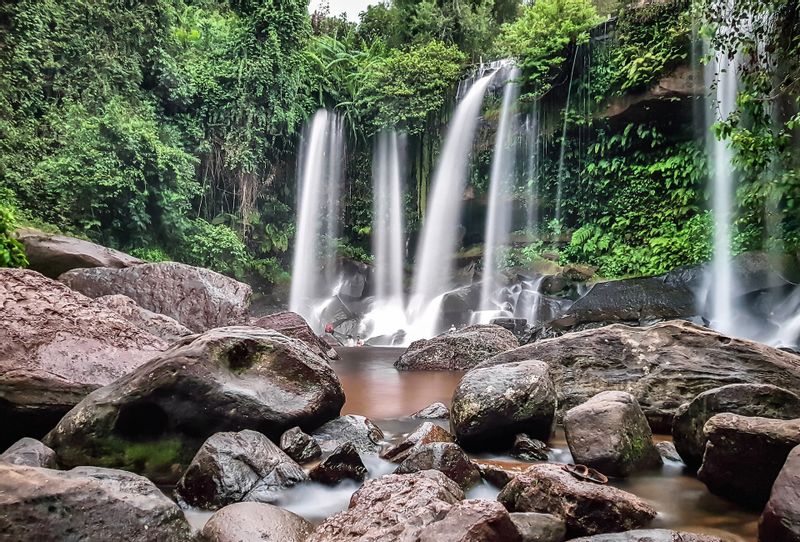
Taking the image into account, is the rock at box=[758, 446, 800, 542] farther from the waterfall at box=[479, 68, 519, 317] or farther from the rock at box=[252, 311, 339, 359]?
the waterfall at box=[479, 68, 519, 317]

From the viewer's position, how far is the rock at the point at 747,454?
9.48 ft

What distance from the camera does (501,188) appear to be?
18.6 metres

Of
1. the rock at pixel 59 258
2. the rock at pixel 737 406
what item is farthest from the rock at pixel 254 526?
the rock at pixel 59 258

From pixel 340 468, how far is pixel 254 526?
3.33ft

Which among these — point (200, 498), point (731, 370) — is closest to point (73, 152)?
point (200, 498)

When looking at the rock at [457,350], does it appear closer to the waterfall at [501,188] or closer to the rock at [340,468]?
the rock at [340,468]

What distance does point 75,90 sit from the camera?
50.7ft

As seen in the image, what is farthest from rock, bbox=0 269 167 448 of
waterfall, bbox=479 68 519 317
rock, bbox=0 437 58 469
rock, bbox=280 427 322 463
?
waterfall, bbox=479 68 519 317

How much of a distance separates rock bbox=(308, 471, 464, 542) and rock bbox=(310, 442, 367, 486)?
716mm

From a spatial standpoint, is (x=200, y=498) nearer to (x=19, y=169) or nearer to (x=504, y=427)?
(x=504, y=427)

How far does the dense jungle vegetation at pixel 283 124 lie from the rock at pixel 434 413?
8442mm

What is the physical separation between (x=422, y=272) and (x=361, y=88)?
7392 mm

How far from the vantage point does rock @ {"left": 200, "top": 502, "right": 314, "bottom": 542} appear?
8.32 feet

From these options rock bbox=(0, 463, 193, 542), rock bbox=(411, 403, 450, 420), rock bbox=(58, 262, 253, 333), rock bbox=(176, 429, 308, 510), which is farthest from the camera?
rock bbox=(58, 262, 253, 333)
